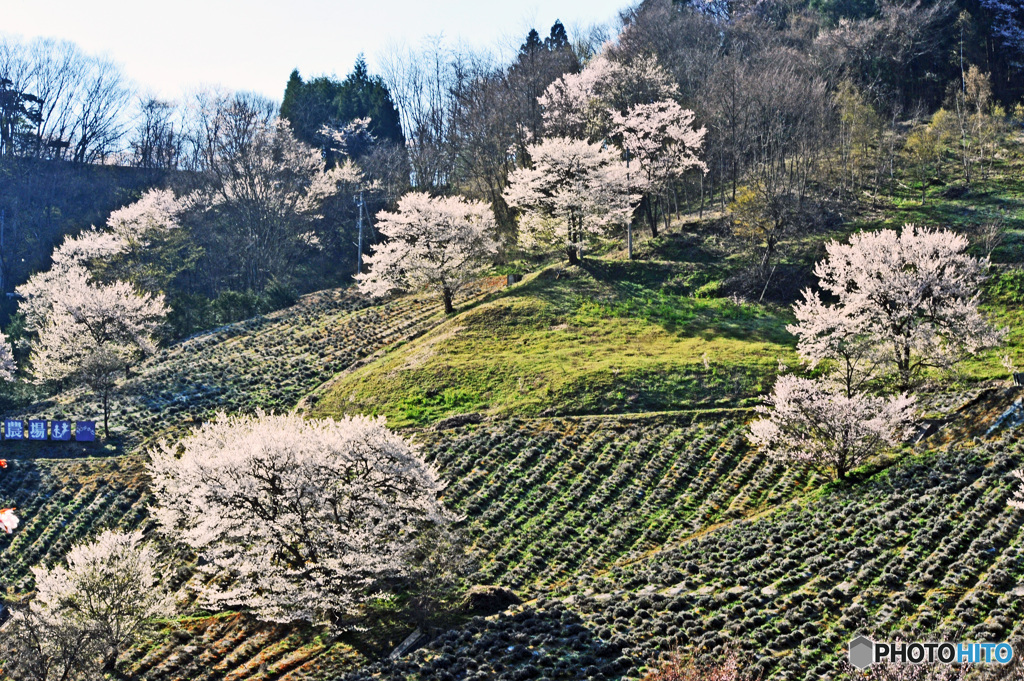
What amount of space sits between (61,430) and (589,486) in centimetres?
2704

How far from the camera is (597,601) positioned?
24062mm

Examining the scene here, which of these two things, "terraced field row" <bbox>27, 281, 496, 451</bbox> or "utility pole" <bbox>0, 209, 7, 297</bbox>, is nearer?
"terraced field row" <bbox>27, 281, 496, 451</bbox>

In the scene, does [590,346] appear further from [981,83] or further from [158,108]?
[158,108]

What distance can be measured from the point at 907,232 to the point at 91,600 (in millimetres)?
32767

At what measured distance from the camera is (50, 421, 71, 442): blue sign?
41.6 meters

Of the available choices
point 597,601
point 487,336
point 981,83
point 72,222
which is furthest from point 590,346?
point 72,222

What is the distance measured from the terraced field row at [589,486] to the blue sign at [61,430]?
18.9 meters

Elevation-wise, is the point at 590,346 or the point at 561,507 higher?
the point at 590,346

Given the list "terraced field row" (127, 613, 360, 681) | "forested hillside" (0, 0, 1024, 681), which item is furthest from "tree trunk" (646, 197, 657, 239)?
"terraced field row" (127, 613, 360, 681)

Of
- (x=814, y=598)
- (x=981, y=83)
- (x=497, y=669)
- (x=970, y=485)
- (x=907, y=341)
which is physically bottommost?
(x=497, y=669)

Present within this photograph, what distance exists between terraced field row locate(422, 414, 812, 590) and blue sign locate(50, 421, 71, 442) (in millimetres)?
18902

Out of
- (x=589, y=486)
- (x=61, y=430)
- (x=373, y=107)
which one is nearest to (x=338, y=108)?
(x=373, y=107)

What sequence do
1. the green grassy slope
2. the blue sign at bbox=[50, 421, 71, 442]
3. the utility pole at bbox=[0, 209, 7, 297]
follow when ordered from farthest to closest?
1. the utility pole at bbox=[0, 209, 7, 297]
2. the blue sign at bbox=[50, 421, 71, 442]
3. the green grassy slope

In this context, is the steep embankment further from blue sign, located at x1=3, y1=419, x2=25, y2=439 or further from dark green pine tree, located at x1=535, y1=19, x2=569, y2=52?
dark green pine tree, located at x1=535, y1=19, x2=569, y2=52
